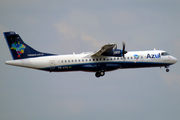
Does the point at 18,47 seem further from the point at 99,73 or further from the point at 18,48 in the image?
the point at 99,73

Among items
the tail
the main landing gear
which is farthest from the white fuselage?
the main landing gear

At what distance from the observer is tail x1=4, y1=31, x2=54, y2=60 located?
4459cm

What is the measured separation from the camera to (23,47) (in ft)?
149

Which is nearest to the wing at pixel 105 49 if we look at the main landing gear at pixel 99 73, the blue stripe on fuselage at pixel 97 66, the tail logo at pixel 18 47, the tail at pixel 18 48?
the blue stripe on fuselage at pixel 97 66

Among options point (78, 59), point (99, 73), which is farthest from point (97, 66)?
point (78, 59)

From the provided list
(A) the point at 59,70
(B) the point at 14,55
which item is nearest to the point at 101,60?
(A) the point at 59,70

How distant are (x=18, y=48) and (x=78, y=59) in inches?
316

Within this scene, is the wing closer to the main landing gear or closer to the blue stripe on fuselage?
the blue stripe on fuselage

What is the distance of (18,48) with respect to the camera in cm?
4509

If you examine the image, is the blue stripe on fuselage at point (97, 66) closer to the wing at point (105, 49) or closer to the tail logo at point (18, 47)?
the wing at point (105, 49)

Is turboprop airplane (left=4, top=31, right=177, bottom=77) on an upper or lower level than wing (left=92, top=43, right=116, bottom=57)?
lower

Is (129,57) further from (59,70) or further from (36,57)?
(36,57)

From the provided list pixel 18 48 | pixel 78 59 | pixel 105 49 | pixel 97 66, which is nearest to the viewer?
pixel 105 49

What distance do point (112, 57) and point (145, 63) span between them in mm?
4790
